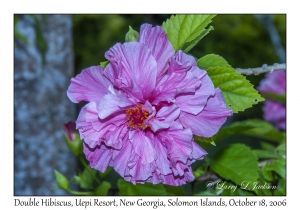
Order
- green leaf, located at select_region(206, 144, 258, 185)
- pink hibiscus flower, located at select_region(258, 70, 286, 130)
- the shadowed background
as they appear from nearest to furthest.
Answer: green leaf, located at select_region(206, 144, 258, 185) < pink hibiscus flower, located at select_region(258, 70, 286, 130) < the shadowed background

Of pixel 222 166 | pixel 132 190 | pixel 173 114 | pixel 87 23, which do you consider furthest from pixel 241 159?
pixel 87 23

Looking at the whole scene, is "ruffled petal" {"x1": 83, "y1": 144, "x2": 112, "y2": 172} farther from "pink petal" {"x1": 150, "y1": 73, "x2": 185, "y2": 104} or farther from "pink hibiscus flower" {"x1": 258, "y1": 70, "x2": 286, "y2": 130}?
"pink hibiscus flower" {"x1": 258, "y1": 70, "x2": 286, "y2": 130}

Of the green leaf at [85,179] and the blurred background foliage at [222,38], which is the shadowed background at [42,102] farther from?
the green leaf at [85,179]

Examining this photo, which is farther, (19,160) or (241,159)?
(19,160)

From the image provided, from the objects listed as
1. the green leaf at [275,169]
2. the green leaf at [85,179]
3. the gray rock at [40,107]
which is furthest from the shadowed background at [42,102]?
the green leaf at [275,169]

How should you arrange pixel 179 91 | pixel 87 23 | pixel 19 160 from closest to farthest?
pixel 179 91
pixel 19 160
pixel 87 23

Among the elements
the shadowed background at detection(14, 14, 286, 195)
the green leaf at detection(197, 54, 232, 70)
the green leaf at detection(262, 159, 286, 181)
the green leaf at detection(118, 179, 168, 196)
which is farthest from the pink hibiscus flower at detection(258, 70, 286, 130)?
the green leaf at detection(197, 54, 232, 70)

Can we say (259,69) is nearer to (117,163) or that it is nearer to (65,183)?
(117,163)
